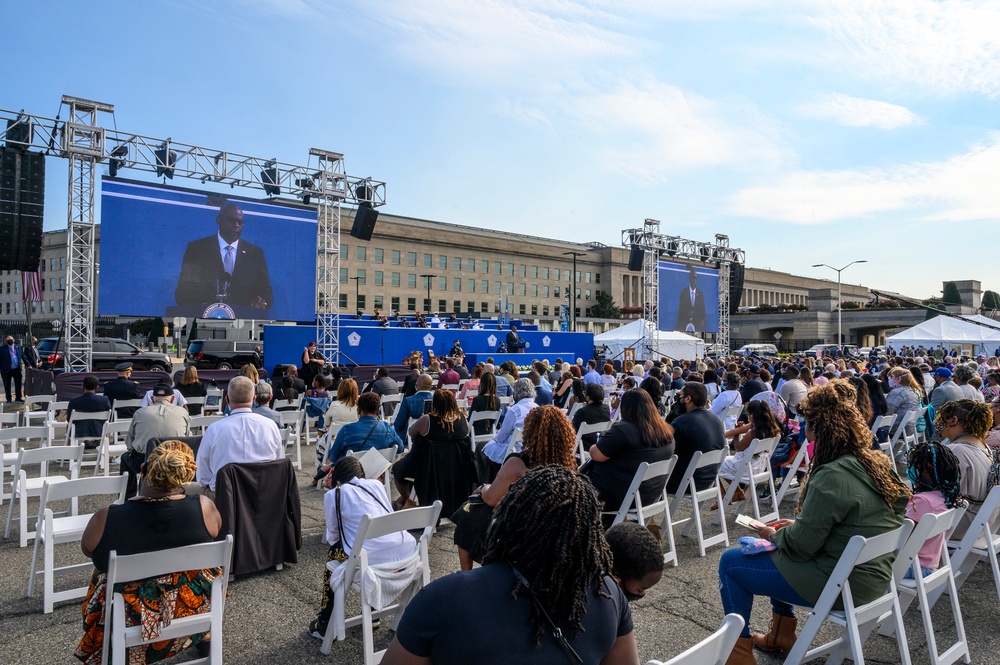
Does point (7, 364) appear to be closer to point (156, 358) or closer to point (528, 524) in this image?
point (156, 358)

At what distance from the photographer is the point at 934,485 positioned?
3973mm

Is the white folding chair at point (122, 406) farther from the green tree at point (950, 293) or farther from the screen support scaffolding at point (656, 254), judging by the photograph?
the green tree at point (950, 293)

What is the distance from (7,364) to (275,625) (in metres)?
16.9

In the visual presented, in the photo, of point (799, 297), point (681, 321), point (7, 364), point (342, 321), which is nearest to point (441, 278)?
point (681, 321)

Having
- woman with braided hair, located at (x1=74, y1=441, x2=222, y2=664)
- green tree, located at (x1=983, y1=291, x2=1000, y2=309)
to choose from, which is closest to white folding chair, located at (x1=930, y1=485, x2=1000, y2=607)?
woman with braided hair, located at (x1=74, y1=441, x2=222, y2=664)

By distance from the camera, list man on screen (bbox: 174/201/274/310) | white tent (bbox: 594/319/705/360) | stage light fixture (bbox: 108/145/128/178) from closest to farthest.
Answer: stage light fixture (bbox: 108/145/128/178) → man on screen (bbox: 174/201/274/310) → white tent (bbox: 594/319/705/360)

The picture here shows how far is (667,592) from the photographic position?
4.75 metres

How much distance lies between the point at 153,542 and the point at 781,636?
3453mm

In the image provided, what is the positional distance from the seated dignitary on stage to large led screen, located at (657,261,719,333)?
27935mm

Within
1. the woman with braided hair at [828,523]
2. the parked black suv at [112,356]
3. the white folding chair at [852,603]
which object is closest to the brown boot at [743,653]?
the woman with braided hair at [828,523]

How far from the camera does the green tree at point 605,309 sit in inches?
3723

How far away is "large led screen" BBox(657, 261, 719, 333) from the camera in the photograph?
3316 centimetres

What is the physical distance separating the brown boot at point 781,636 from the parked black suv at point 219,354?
2658 centimetres

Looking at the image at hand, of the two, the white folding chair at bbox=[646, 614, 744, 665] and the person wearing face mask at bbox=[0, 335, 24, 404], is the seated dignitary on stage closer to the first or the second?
the white folding chair at bbox=[646, 614, 744, 665]
